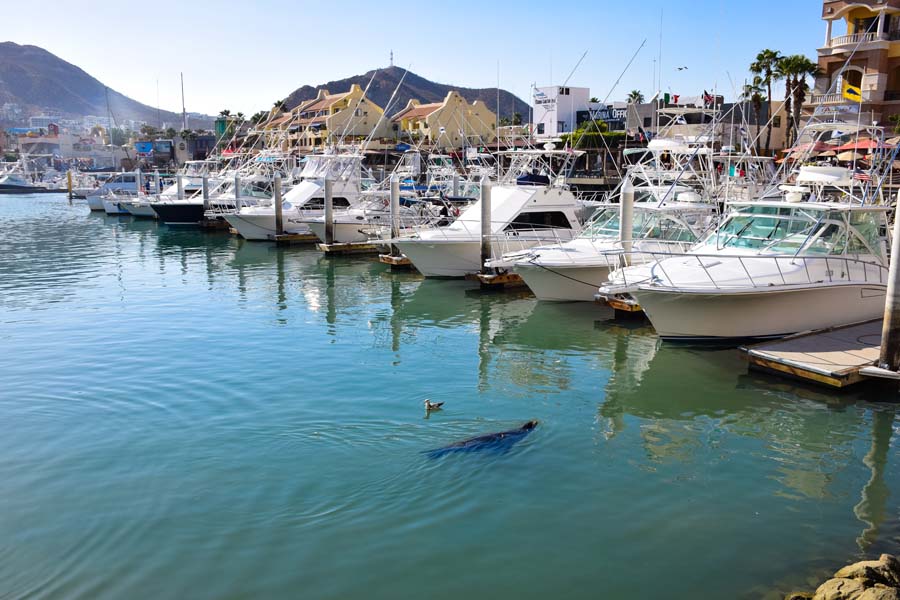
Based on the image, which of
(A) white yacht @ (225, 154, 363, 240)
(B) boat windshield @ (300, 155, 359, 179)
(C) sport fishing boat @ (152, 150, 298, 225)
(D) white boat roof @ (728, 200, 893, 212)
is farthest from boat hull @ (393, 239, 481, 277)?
(C) sport fishing boat @ (152, 150, 298, 225)

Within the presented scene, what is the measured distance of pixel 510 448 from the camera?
10.2m

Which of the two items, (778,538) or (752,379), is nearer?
(778,538)

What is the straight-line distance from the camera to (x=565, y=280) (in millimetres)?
19844

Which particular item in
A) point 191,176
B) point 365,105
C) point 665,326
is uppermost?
point 365,105

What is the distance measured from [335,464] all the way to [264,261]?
22.4 m

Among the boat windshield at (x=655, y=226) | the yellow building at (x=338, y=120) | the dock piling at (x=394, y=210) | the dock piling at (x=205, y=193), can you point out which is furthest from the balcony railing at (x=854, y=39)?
the yellow building at (x=338, y=120)

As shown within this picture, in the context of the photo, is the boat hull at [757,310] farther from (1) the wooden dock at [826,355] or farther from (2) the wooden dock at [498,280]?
→ (2) the wooden dock at [498,280]

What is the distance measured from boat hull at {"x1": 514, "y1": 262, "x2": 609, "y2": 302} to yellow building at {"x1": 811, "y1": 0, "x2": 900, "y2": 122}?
31.5 meters

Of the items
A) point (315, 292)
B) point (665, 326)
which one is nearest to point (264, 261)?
point (315, 292)

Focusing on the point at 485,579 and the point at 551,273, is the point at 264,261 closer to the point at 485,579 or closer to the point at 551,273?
the point at 551,273

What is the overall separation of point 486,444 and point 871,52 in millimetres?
45287

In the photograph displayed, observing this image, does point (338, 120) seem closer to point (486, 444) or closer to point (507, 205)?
point (507, 205)

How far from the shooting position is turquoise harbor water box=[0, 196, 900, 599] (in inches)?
289

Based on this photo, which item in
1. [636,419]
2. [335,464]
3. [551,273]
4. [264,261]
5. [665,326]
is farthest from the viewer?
[264,261]
